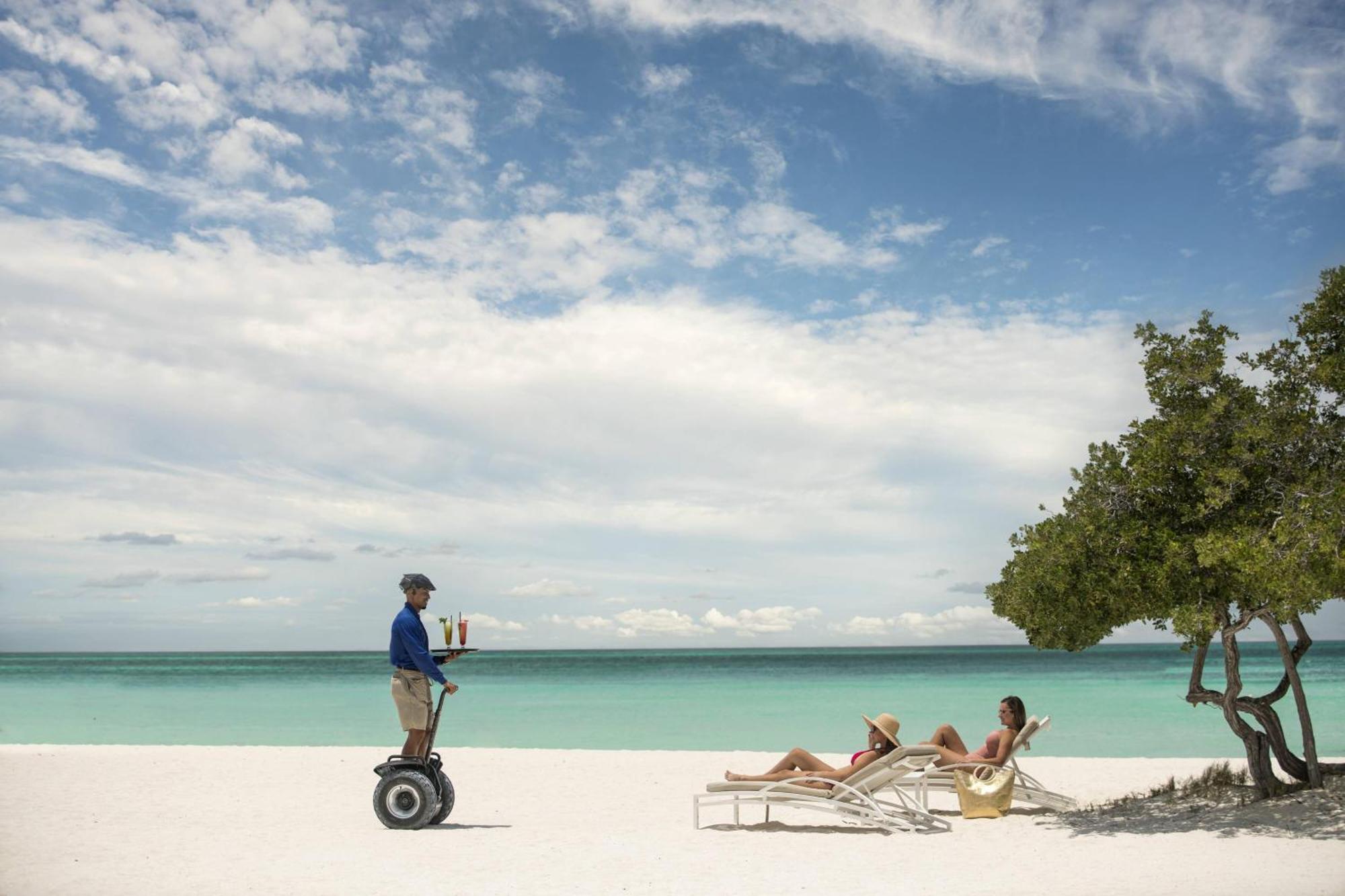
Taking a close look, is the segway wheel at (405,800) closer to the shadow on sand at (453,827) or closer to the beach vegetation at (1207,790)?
the shadow on sand at (453,827)

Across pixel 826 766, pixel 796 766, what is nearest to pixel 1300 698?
pixel 826 766

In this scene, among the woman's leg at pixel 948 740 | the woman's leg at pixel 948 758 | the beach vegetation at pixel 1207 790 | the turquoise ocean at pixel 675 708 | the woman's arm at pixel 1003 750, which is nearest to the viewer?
the beach vegetation at pixel 1207 790

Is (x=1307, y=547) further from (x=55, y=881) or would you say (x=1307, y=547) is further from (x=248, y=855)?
(x=55, y=881)

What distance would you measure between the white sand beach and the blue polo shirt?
1284mm

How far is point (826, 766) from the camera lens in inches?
352

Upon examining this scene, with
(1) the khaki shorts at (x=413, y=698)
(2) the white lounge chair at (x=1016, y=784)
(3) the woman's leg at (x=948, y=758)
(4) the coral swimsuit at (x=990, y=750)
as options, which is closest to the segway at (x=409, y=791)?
(1) the khaki shorts at (x=413, y=698)

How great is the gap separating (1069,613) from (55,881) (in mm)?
7216

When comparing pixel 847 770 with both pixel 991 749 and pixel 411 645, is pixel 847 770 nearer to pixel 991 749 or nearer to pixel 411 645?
pixel 991 749

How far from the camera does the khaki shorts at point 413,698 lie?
8273mm

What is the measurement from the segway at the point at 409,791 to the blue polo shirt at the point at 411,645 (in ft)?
0.51

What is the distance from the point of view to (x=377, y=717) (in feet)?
90.7

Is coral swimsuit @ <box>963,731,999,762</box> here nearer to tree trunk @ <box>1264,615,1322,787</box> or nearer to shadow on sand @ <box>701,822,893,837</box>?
shadow on sand @ <box>701,822,893,837</box>

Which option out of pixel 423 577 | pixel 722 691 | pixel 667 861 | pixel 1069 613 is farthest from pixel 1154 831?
pixel 722 691

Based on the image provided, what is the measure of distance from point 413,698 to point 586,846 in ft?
5.75
